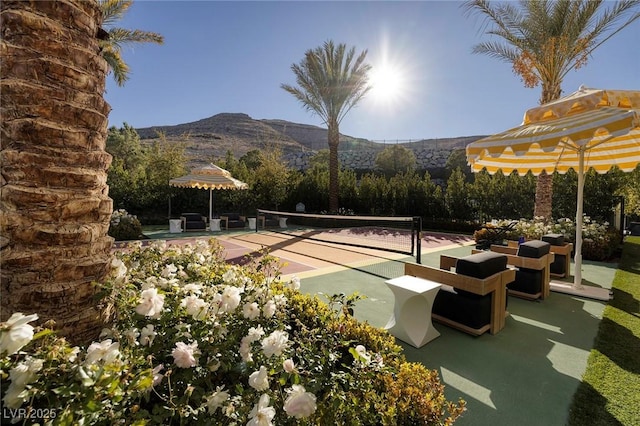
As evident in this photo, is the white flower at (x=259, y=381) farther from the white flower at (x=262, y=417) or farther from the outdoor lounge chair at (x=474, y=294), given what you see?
the outdoor lounge chair at (x=474, y=294)

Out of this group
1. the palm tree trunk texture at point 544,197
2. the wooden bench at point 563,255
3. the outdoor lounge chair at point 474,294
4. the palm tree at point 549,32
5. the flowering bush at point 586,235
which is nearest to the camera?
the outdoor lounge chair at point 474,294

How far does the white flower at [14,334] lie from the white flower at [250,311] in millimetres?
990

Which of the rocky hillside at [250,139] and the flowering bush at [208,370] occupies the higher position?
the rocky hillside at [250,139]

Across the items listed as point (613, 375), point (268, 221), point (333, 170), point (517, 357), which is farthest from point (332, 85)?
point (613, 375)

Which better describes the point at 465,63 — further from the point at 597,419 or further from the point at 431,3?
the point at 597,419

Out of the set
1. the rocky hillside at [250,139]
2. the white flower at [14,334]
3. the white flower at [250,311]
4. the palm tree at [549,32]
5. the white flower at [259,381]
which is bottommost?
the white flower at [259,381]

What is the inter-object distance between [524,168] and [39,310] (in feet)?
27.9

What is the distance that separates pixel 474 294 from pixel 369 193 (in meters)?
13.6

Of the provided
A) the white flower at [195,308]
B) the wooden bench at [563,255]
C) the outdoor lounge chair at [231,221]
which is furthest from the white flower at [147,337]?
the outdoor lounge chair at [231,221]

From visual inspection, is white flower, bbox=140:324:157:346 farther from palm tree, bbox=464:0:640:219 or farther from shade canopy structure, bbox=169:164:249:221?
palm tree, bbox=464:0:640:219

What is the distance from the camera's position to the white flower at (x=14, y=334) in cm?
97

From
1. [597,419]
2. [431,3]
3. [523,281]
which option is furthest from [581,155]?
[431,3]

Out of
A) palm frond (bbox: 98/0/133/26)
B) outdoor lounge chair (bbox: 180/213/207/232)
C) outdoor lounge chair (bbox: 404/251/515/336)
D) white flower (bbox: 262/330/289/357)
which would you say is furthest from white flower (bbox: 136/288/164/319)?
palm frond (bbox: 98/0/133/26)

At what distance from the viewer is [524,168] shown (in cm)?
688
